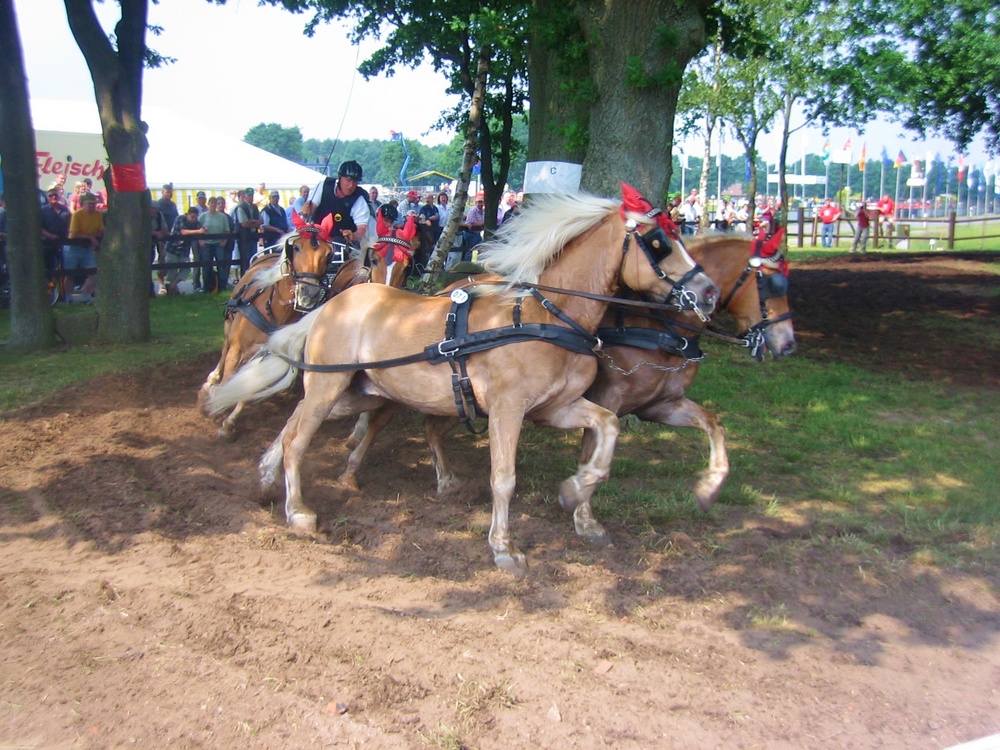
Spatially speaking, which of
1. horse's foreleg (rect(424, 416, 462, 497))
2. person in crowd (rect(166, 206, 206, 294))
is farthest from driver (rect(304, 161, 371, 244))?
person in crowd (rect(166, 206, 206, 294))

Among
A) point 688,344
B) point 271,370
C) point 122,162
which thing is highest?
point 122,162

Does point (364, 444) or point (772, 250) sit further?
point (364, 444)

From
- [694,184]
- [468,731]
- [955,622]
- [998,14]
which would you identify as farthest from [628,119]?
[694,184]

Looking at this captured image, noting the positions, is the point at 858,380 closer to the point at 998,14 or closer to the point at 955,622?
the point at 955,622

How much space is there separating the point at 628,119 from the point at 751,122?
77.2 ft

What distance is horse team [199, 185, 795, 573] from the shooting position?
5.69 m

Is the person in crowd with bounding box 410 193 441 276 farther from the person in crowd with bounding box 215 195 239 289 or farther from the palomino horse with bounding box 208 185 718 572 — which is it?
the palomino horse with bounding box 208 185 718 572

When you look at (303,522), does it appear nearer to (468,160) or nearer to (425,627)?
(425,627)

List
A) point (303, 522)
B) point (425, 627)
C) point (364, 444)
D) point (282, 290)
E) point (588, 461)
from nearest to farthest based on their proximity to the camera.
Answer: point (425, 627), point (588, 461), point (303, 522), point (364, 444), point (282, 290)

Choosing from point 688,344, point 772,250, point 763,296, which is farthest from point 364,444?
point 772,250

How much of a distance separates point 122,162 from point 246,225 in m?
7.05

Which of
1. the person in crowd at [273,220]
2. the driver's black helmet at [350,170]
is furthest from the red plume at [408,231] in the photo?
the person in crowd at [273,220]

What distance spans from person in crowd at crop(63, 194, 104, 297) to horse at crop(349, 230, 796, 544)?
11.8 metres

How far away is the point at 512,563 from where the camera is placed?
18.4 ft
